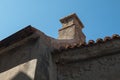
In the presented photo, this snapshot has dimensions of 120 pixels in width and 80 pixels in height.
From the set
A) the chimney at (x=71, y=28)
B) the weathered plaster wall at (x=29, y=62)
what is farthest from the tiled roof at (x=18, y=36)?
the chimney at (x=71, y=28)

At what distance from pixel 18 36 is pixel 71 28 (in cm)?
387

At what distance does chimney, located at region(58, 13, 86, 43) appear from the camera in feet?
30.5

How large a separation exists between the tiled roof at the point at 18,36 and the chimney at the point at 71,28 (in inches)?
136

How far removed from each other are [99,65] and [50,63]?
4.05 feet

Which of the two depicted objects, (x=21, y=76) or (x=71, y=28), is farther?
(x=71, y=28)

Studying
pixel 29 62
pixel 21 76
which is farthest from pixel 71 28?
pixel 21 76

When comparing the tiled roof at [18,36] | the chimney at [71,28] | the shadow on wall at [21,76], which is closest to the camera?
the shadow on wall at [21,76]

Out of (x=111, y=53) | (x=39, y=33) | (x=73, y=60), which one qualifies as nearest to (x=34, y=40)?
(x=39, y=33)

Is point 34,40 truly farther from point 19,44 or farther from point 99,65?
point 99,65

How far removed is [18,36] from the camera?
5.99 m

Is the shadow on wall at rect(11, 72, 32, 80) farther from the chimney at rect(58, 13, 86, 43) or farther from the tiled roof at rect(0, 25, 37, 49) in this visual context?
the chimney at rect(58, 13, 86, 43)

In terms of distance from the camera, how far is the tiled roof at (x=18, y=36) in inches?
227

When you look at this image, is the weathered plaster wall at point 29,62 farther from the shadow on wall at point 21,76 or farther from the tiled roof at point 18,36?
the tiled roof at point 18,36

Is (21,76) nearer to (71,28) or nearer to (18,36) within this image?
(18,36)
